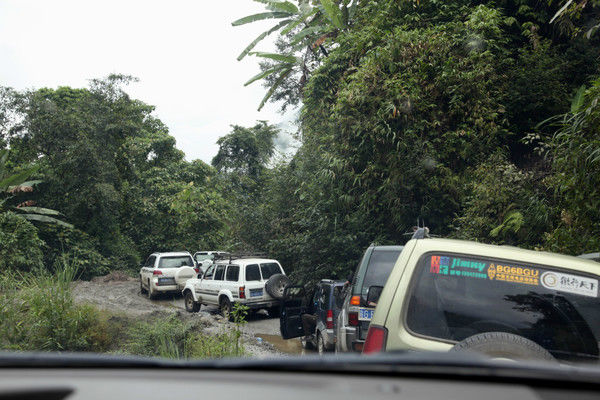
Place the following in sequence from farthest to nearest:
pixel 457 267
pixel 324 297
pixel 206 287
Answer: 1. pixel 206 287
2. pixel 324 297
3. pixel 457 267

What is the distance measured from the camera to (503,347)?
276cm

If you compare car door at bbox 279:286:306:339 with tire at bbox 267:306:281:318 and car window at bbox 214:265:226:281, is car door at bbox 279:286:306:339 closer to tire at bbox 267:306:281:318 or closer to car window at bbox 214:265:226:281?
tire at bbox 267:306:281:318

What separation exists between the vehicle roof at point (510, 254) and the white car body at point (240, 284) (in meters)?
12.3

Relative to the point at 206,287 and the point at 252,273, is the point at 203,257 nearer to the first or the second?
the point at 206,287

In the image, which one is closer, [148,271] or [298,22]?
[298,22]

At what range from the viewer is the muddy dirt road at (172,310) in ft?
37.8

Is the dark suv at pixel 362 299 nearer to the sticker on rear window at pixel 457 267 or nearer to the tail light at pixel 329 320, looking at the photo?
the tail light at pixel 329 320

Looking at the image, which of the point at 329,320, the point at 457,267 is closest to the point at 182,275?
the point at 329,320

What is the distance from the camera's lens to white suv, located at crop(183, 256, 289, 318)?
1539 centimetres

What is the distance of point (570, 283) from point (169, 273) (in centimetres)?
1951

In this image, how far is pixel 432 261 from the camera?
3.45 meters

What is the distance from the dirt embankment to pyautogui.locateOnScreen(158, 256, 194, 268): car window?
141 cm

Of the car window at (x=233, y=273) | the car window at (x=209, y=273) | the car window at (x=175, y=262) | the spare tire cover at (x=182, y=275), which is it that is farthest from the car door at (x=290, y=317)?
the car window at (x=175, y=262)

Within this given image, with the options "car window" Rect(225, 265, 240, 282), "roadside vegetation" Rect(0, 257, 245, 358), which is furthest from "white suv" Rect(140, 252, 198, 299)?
"roadside vegetation" Rect(0, 257, 245, 358)
